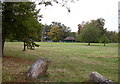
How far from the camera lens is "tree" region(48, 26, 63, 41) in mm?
70875

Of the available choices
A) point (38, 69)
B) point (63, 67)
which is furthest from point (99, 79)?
point (63, 67)

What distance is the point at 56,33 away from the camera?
72.8m

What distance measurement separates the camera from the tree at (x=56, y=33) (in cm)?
7088

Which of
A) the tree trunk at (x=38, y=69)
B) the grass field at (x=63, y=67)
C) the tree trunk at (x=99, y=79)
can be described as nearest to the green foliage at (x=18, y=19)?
the grass field at (x=63, y=67)

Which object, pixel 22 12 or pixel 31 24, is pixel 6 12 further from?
pixel 31 24

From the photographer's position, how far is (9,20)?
895 centimetres

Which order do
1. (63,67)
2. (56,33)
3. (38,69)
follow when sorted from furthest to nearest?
(56,33), (63,67), (38,69)

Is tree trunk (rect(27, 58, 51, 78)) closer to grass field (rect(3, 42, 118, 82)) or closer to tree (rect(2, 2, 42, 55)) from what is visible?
grass field (rect(3, 42, 118, 82))

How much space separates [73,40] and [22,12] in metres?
72.0

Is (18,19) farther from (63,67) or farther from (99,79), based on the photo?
(99,79)

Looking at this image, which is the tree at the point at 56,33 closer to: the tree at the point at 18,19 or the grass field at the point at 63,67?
the grass field at the point at 63,67

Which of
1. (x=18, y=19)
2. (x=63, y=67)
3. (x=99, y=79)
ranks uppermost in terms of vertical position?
(x=18, y=19)

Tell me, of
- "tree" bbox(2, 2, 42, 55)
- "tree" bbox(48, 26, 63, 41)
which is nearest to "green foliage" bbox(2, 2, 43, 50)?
"tree" bbox(2, 2, 42, 55)

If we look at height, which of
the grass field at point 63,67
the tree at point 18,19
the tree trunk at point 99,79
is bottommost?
the grass field at point 63,67
